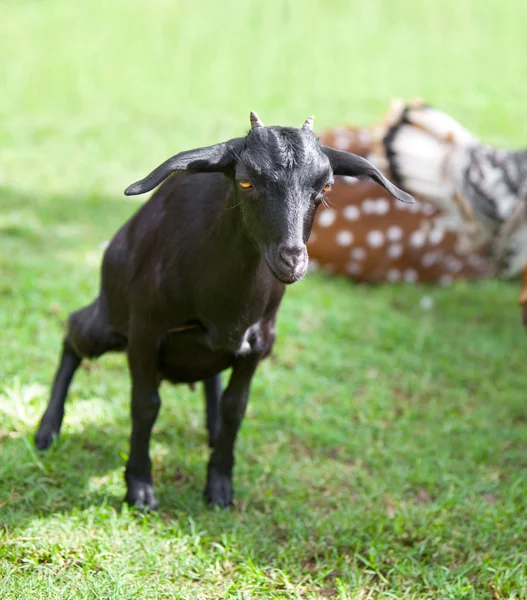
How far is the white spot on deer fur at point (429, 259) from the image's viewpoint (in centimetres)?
802

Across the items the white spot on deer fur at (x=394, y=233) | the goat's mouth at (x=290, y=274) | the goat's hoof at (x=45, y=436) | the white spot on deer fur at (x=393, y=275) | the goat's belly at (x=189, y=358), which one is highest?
the goat's mouth at (x=290, y=274)

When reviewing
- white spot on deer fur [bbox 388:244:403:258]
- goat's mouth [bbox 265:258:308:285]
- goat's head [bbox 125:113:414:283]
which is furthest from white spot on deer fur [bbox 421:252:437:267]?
goat's mouth [bbox 265:258:308:285]

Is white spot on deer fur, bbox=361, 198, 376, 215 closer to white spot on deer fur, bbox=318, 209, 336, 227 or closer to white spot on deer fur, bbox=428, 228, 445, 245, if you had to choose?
white spot on deer fur, bbox=318, 209, 336, 227

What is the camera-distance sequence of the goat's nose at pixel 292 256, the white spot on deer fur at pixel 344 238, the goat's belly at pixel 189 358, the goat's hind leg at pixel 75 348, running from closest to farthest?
the goat's nose at pixel 292 256
the goat's belly at pixel 189 358
the goat's hind leg at pixel 75 348
the white spot on deer fur at pixel 344 238

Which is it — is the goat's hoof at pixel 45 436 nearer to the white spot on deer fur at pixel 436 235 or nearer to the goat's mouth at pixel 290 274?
the goat's mouth at pixel 290 274

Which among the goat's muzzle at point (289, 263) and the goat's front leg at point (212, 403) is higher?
the goat's muzzle at point (289, 263)

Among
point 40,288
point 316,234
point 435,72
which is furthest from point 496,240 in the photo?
point 435,72

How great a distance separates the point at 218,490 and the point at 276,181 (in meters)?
1.81

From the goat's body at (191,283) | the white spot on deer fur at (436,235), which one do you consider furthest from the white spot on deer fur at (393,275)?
the goat's body at (191,283)

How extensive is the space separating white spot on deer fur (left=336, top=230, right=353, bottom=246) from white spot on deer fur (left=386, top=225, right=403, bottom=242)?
0.38m

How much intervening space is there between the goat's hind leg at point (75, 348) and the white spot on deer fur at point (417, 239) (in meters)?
4.11

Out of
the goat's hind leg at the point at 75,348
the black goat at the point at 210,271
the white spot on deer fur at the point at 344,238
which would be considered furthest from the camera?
the white spot on deer fur at the point at 344,238

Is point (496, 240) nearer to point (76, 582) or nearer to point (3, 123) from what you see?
point (76, 582)

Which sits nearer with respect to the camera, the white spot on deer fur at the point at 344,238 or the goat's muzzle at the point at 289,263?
the goat's muzzle at the point at 289,263
